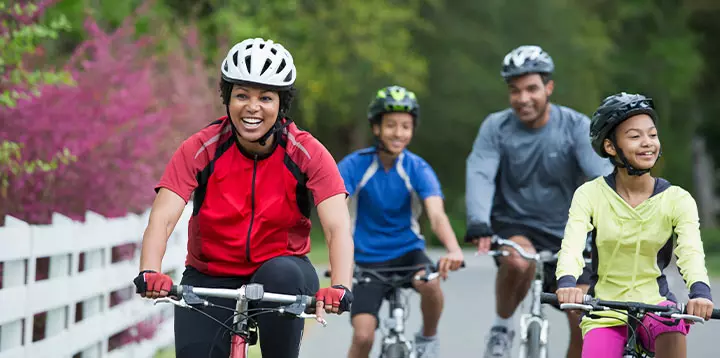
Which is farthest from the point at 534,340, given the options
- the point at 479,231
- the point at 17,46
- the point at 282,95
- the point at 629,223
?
the point at 17,46

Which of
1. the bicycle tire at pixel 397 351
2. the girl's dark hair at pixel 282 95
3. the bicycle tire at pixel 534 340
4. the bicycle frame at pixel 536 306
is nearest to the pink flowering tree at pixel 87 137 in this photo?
the bicycle tire at pixel 397 351

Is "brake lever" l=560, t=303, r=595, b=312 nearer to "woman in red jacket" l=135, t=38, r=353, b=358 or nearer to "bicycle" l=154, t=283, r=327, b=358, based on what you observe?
"woman in red jacket" l=135, t=38, r=353, b=358

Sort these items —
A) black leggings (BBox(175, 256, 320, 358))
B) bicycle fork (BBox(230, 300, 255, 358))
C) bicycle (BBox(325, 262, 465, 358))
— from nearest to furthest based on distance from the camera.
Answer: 1. bicycle fork (BBox(230, 300, 255, 358))
2. black leggings (BBox(175, 256, 320, 358))
3. bicycle (BBox(325, 262, 465, 358))

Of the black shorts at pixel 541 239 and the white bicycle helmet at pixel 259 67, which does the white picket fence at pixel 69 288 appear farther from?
the black shorts at pixel 541 239

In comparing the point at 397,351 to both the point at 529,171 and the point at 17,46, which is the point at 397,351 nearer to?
the point at 529,171

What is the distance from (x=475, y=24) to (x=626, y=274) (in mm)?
40479

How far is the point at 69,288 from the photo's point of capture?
9.51 metres

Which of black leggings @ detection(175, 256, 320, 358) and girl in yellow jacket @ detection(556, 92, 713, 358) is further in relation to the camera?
girl in yellow jacket @ detection(556, 92, 713, 358)

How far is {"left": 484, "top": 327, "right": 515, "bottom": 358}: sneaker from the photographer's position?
9320 millimetres

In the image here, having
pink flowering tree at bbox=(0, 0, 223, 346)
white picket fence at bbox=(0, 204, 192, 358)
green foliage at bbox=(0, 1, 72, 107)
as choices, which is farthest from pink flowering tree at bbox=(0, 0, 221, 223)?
white picket fence at bbox=(0, 204, 192, 358)

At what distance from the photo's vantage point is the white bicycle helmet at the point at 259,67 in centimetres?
629

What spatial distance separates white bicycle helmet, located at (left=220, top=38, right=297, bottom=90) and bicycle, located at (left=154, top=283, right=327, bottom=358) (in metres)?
1.01

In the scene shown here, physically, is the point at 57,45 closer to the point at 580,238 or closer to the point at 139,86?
the point at 139,86

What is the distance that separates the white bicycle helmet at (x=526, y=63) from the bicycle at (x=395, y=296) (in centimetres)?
132
